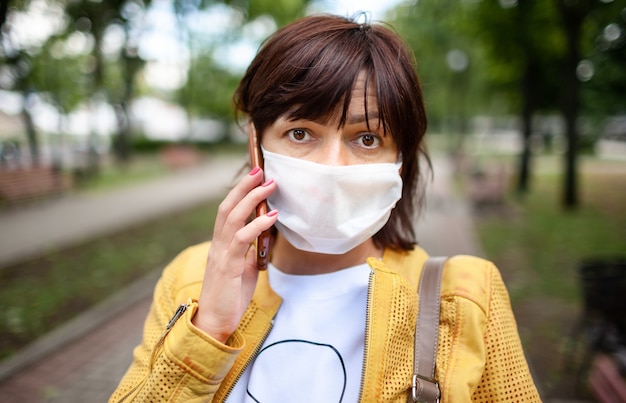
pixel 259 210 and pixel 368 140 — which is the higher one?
pixel 368 140

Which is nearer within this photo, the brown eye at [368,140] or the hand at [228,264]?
the hand at [228,264]

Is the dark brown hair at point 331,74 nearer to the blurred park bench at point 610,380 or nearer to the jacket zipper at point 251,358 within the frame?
the jacket zipper at point 251,358

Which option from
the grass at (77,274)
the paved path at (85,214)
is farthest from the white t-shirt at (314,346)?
the grass at (77,274)

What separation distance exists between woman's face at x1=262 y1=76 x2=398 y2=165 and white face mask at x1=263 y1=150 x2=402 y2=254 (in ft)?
0.09

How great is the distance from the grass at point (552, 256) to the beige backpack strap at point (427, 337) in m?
2.70

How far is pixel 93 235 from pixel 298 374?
8.13 meters

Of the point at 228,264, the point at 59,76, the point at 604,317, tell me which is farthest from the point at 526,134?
the point at 59,76

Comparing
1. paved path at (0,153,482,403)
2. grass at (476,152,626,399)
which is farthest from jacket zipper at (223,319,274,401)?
grass at (476,152,626,399)

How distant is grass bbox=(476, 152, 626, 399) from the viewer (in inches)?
153

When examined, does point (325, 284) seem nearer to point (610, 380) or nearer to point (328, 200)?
point (328, 200)

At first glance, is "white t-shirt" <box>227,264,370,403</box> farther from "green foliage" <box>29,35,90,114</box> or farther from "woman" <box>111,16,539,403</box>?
"green foliage" <box>29,35,90,114</box>

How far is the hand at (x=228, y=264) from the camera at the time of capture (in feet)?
3.79

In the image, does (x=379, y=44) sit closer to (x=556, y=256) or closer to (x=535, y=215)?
(x=556, y=256)

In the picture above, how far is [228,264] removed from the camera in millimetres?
1163
